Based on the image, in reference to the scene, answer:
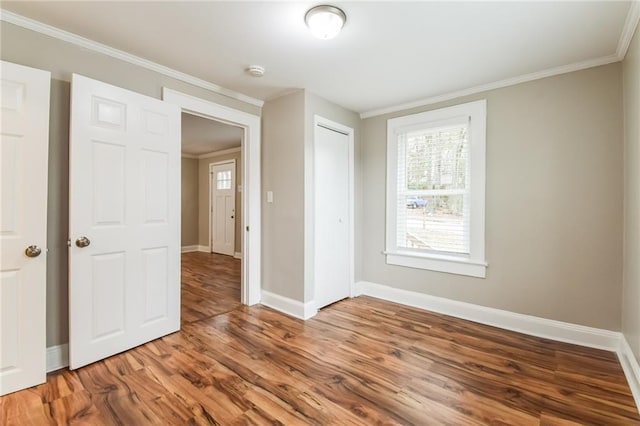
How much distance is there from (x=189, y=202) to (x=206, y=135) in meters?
2.62

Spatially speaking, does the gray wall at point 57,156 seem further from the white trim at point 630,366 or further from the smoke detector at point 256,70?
the white trim at point 630,366

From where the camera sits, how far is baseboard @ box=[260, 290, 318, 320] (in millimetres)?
3119

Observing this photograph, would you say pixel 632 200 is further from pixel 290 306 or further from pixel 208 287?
pixel 208 287

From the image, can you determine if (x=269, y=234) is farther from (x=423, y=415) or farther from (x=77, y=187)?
(x=423, y=415)

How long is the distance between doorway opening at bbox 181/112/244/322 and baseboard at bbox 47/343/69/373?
1930 mm

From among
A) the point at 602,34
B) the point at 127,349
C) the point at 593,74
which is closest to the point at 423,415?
the point at 127,349

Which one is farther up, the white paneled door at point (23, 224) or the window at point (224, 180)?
the window at point (224, 180)

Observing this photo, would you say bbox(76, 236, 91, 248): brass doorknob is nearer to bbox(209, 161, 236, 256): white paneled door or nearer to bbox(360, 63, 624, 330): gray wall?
bbox(360, 63, 624, 330): gray wall

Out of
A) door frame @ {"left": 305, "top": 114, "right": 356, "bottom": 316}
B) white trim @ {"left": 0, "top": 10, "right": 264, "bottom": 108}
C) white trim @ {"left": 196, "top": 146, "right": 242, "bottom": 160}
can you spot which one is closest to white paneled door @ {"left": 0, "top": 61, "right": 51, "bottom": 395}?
white trim @ {"left": 0, "top": 10, "right": 264, "bottom": 108}

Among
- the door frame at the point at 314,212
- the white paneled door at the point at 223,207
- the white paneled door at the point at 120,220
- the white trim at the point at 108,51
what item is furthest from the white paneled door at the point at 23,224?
the white paneled door at the point at 223,207

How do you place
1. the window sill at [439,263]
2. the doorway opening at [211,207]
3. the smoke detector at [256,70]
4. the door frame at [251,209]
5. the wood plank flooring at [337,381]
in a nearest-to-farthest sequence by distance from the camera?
1. the wood plank flooring at [337,381]
2. the smoke detector at [256,70]
3. the window sill at [439,263]
4. the door frame at [251,209]
5. the doorway opening at [211,207]

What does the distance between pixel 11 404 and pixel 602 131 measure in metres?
4.58

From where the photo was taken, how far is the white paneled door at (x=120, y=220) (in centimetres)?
209

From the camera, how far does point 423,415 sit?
5.50 feet
